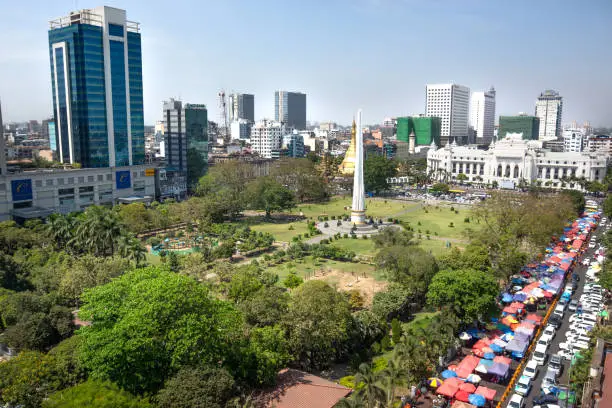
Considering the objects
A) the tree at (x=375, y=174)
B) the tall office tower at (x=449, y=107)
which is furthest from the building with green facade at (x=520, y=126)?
the tree at (x=375, y=174)

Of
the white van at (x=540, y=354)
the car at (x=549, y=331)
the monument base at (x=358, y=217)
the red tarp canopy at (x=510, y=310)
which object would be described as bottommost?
the white van at (x=540, y=354)

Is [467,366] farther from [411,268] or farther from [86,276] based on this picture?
[86,276]

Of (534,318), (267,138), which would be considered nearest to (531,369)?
(534,318)

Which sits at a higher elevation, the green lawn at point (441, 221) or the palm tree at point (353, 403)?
the palm tree at point (353, 403)

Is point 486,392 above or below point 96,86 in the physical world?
below

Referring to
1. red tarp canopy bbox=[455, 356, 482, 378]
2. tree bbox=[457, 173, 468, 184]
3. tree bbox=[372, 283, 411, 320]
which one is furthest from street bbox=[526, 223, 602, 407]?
tree bbox=[457, 173, 468, 184]

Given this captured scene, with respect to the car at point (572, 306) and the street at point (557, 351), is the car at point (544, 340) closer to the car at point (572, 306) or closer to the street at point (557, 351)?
the street at point (557, 351)
